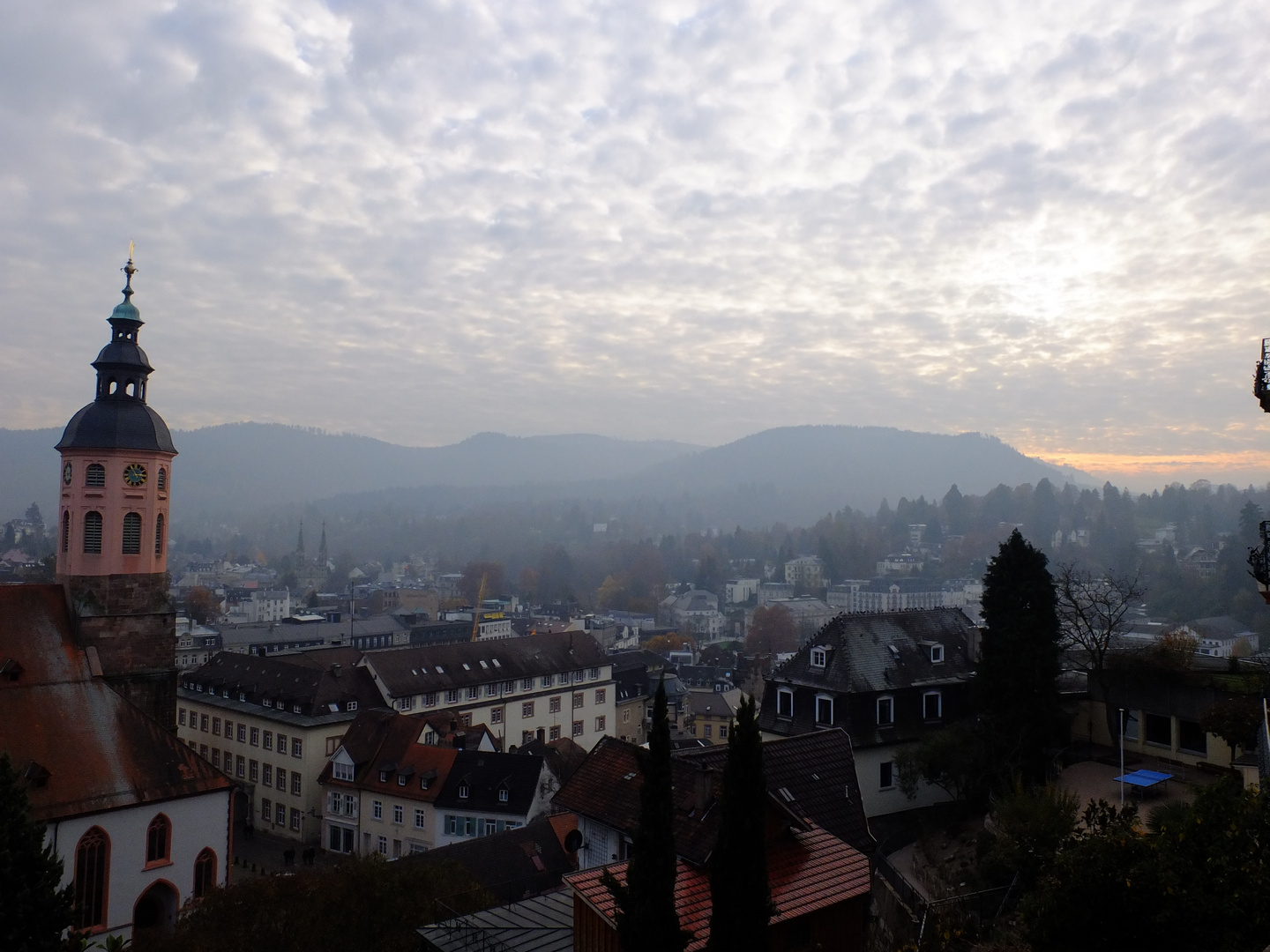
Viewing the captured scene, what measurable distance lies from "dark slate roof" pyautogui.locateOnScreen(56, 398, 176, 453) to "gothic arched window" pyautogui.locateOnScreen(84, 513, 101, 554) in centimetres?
251

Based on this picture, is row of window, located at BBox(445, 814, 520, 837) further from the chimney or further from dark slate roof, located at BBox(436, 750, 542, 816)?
the chimney

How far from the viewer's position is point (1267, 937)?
10023 mm

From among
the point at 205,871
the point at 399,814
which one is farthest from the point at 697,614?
the point at 205,871

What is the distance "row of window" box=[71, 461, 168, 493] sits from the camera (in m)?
31.9

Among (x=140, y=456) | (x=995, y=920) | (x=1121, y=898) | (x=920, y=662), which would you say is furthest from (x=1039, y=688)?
(x=140, y=456)

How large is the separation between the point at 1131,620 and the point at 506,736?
340ft

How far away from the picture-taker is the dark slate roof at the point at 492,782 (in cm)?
3925

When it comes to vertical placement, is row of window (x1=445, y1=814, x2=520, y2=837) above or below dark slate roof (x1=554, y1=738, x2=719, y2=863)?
below

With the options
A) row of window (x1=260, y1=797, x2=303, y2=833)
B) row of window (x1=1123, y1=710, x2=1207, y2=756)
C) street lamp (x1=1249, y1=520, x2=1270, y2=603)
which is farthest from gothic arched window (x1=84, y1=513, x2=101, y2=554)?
row of window (x1=1123, y1=710, x2=1207, y2=756)

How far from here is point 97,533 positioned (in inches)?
1246

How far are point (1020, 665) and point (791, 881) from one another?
13583mm

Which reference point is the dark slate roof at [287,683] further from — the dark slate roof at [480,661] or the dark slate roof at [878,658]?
the dark slate roof at [878,658]

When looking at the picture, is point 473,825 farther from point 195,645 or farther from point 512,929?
point 195,645

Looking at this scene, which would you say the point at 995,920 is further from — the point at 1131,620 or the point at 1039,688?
the point at 1131,620
